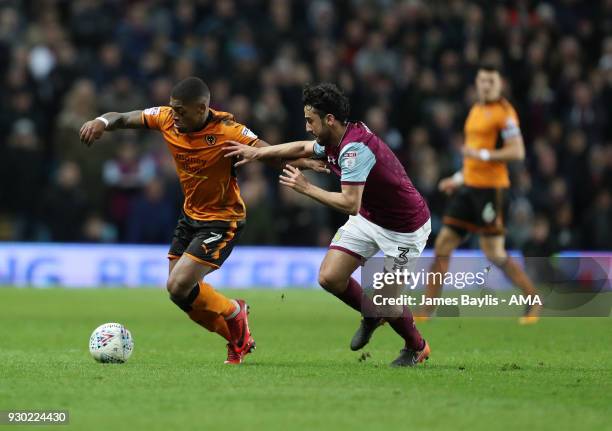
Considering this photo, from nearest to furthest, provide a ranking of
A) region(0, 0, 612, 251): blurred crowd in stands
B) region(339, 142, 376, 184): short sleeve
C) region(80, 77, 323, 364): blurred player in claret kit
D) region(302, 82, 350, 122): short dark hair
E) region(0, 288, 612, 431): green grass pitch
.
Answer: region(0, 288, 612, 431): green grass pitch, region(339, 142, 376, 184): short sleeve, region(302, 82, 350, 122): short dark hair, region(80, 77, 323, 364): blurred player in claret kit, region(0, 0, 612, 251): blurred crowd in stands

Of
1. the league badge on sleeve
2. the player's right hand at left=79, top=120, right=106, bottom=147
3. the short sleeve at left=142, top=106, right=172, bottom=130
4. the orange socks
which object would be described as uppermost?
the short sleeve at left=142, top=106, right=172, bottom=130

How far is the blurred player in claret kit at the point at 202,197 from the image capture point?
9180mm

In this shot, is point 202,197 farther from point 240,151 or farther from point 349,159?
point 349,159

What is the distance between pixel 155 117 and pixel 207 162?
2.01ft

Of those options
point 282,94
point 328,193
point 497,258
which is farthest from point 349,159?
point 282,94

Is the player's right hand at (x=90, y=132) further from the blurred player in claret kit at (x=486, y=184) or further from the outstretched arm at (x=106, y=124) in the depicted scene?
the blurred player in claret kit at (x=486, y=184)

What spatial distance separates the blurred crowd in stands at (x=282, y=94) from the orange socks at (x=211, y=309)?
8.68 m

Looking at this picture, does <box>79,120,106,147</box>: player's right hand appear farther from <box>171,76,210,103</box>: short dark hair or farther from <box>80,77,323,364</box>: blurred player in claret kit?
<box>171,76,210,103</box>: short dark hair

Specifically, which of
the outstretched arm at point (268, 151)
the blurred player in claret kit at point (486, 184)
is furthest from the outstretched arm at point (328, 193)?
the blurred player in claret kit at point (486, 184)

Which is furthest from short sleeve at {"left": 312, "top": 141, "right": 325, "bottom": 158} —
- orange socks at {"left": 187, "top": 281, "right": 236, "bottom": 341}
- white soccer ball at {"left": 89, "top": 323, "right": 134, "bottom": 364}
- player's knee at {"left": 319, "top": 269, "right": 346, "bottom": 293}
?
white soccer ball at {"left": 89, "top": 323, "right": 134, "bottom": 364}

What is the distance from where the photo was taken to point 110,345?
9094 mm

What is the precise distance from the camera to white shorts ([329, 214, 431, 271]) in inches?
366

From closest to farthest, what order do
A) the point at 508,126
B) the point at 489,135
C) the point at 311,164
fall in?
the point at 311,164
the point at 508,126
the point at 489,135

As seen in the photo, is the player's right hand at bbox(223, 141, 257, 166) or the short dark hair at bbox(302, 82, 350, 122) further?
the player's right hand at bbox(223, 141, 257, 166)
